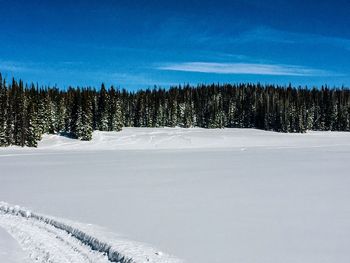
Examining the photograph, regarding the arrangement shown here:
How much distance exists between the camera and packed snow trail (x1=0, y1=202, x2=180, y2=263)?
8.90 meters

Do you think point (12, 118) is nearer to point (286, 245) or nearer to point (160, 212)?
point (160, 212)

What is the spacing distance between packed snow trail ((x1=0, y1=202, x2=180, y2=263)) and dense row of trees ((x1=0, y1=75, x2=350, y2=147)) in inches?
1912

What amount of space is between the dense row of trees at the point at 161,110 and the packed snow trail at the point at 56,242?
48575 millimetres

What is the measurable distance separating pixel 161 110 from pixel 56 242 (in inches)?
3806

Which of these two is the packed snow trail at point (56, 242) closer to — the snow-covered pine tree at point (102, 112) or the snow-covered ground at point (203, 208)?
the snow-covered ground at point (203, 208)

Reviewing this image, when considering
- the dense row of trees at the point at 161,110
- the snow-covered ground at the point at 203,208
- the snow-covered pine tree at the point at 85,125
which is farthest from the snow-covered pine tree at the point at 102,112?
the snow-covered ground at the point at 203,208

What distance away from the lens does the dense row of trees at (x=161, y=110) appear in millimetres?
61312

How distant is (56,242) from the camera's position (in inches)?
397

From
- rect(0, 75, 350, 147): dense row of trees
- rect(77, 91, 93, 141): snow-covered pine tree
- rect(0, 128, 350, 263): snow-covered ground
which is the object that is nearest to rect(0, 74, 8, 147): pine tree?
rect(0, 75, 350, 147): dense row of trees

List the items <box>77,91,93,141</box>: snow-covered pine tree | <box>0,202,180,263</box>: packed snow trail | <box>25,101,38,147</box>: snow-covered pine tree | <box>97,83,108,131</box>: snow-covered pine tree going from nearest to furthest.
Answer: <box>0,202,180,263</box>: packed snow trail, <box>25,101,38,147</box>: snow-covered pine tree, <box>77,91,93,141</box>: snow-covered pine tree, <box>97,83,108,131</box>: snow-covered pine tree

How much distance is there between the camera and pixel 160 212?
1355 cm

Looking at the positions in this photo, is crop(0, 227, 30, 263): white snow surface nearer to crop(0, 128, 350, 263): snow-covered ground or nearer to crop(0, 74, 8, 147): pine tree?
crop(0, 128, 350, 263): snow-covered ground

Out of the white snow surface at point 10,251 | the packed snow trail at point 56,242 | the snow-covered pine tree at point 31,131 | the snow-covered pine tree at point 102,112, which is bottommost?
the white snow surface at point 10,251

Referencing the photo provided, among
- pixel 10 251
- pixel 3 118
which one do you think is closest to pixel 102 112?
pixel 3 118
